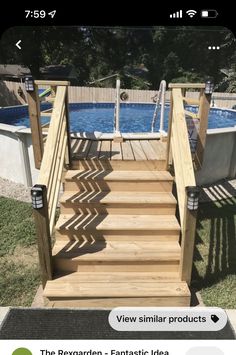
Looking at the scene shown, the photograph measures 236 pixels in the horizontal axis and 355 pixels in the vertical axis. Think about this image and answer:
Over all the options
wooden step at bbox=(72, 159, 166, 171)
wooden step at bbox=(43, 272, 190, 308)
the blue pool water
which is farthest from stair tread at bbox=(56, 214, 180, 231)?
the blue pool water

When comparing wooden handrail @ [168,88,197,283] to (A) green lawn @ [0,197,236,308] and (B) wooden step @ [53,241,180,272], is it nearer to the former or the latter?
(B) wooden step @ [53,241,180,272]

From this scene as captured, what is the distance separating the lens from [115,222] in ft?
11.7

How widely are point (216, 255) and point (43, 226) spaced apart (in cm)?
251

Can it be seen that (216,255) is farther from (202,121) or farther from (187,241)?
(202,121)

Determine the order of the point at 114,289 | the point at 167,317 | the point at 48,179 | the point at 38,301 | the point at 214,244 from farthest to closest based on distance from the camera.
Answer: the point at 214,244 → the point at 38,301 → the point at 114,289 → the point at 48,179 → the point at 167,317

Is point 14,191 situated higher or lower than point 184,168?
lower

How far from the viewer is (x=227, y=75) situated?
22.8 m

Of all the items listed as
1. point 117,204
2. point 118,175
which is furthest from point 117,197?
point 118,175

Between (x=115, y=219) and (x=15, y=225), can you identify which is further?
(x=15, y=225)

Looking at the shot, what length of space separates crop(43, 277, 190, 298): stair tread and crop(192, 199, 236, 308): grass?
1.51 ft
